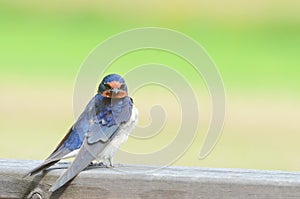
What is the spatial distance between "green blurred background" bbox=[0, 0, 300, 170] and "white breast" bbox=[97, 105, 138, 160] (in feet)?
6.66

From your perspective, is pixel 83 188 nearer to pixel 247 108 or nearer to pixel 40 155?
pixel 40 155

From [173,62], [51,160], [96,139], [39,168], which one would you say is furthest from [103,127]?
[173,62]

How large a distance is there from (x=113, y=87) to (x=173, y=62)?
22.2 ft

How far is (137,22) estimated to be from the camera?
13750mm

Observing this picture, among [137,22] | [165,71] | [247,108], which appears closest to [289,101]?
[247,108]

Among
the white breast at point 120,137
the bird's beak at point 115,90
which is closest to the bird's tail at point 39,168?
the white breast at point 120,137

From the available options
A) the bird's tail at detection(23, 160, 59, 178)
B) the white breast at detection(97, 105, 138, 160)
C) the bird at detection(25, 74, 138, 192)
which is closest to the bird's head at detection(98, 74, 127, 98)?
the bird at detection(25, 74, 138, 192)

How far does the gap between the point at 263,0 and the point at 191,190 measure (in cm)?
1498

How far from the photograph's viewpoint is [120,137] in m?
2.92

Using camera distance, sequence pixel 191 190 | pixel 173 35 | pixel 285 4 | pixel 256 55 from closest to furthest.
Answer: pixel 191 190 → pixel 173 35 → pixel 256 55 → pixel 285 4

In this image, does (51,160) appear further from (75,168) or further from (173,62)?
(173,62)

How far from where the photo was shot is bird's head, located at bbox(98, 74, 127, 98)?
3.06 m

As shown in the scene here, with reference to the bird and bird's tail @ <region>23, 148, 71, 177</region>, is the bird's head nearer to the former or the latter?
the bird

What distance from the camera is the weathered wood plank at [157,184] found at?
235 cm
